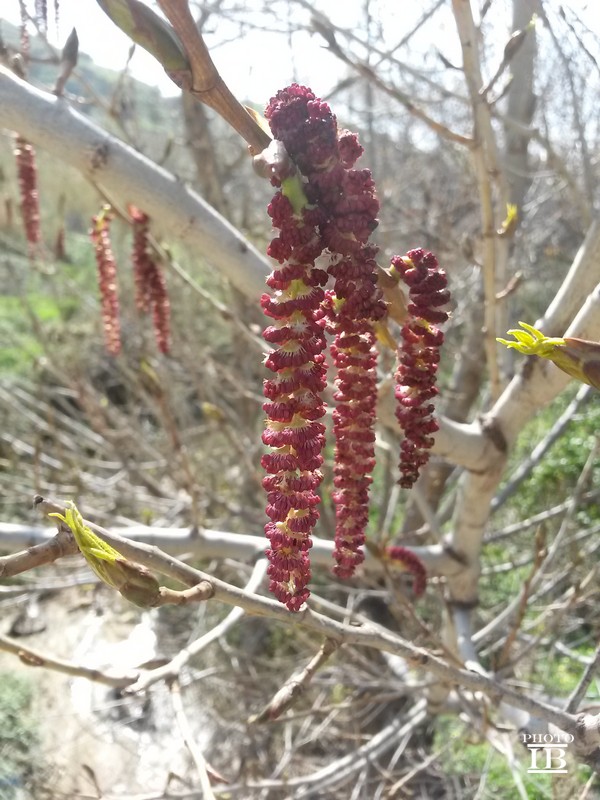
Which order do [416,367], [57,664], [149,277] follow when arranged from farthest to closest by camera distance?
1. [149,277]
2. [57,664]
3. [416,367]

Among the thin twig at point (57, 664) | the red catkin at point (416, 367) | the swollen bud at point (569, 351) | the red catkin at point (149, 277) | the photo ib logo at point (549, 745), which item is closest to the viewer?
the swollen bud at point (569, 351)

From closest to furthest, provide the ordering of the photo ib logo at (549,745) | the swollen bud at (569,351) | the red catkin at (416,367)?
the swollen bud at (569,351), the red catkin at (416,367), the photo ib logo at (549,745)

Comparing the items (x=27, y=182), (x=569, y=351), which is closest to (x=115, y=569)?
(x=569, y=351)

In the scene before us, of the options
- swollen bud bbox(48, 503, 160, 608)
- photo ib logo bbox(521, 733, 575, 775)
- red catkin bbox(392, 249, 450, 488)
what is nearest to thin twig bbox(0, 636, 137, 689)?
swollen bud bbox(48, 503, 160, 608)

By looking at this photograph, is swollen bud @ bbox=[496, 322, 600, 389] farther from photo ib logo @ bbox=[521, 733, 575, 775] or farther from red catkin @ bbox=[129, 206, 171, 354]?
red catkin @ bbox=[129, 206, 171, 354]

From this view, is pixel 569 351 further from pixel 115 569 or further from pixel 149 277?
pixel 149 277

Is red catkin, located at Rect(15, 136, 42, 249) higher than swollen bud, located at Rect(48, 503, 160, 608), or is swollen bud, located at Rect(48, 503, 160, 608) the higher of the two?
red catkin, located at Rect(15, 136, 42, 249)

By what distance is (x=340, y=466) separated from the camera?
0.75m

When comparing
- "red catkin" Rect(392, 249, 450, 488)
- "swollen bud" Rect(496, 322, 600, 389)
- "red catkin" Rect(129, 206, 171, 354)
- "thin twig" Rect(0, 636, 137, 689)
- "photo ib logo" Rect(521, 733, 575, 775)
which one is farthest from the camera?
"red catkin" Rect(129, 206, 171, 354)

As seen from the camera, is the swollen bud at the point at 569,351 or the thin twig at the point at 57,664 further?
the thin twig at the point at 57,664

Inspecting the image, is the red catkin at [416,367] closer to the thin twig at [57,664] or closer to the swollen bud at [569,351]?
the swollen bud at [569,351]

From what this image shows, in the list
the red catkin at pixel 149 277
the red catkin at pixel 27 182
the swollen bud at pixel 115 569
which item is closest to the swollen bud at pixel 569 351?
the swollen bud at pixel 115 569

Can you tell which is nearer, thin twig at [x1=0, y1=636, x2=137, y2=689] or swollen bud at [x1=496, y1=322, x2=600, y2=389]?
swollen bud at [x1=496, y1=322, x2=600, y2=389]

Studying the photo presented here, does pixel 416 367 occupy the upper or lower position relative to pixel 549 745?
upper
